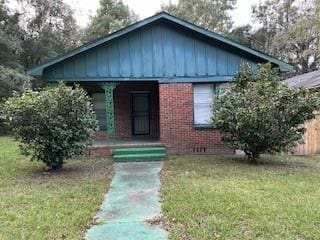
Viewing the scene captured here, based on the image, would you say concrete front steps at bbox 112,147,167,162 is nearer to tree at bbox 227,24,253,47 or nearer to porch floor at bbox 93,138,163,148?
porch floor at bbox 93,138,163,148

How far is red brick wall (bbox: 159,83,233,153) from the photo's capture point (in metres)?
13.5

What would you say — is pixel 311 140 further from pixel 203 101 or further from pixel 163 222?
pixel 163 222

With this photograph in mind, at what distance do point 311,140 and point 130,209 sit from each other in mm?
9407

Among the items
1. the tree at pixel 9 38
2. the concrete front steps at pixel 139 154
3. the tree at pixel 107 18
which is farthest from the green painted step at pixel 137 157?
the tree at pixel 107 18

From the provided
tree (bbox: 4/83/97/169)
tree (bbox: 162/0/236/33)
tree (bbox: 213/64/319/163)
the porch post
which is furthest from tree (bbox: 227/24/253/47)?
tree (bbox: 4/83/97/169)

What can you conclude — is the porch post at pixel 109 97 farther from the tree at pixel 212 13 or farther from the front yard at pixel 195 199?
the tree at pixel 212 13

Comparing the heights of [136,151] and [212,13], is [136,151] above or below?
below

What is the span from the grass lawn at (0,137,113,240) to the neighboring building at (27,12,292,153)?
298cm

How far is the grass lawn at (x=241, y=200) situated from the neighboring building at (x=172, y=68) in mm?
2483

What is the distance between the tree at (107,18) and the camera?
37.7 meters

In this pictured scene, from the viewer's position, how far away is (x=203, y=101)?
13.8 m

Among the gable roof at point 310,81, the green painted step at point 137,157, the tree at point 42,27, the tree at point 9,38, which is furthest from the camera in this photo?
the tree at point 42,27

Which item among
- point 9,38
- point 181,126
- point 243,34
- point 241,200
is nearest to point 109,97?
point 181,126

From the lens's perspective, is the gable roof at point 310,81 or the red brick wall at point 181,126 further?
the gable roof at point 310,81
